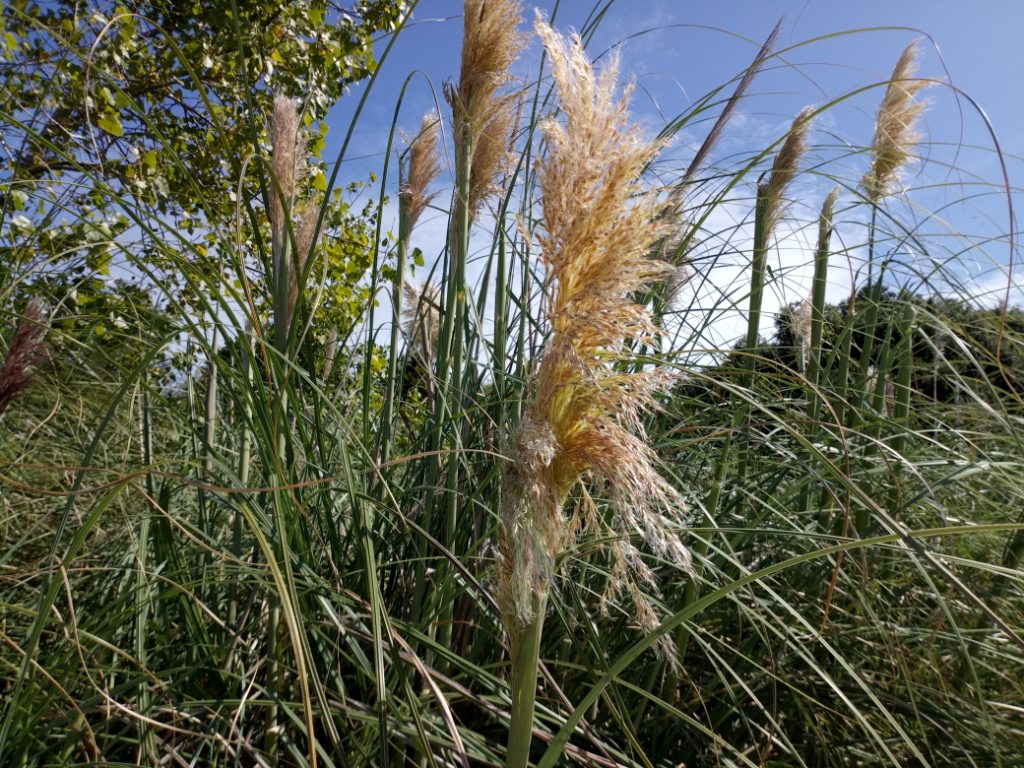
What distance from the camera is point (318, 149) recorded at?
5.82 m

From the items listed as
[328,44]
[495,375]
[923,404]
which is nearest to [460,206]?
[495,375]

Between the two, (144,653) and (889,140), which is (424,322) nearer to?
(144,653)

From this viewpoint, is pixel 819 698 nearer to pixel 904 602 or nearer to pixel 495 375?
pixel 904 602

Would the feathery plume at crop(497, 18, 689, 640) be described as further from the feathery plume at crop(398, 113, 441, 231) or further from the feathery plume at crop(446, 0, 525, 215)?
the feathery plume at crop(398, 113, 441, 231)

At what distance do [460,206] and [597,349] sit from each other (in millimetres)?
894

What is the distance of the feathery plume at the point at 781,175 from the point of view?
2.16m

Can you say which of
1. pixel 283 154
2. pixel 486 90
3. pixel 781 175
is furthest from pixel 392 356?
pixel 781 175

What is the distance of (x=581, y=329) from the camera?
3.58 feet

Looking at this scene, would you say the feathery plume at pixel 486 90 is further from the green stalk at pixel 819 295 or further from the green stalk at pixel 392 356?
the green stalk at pixel 819 295

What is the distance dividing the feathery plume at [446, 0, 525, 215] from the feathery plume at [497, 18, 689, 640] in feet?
2.55

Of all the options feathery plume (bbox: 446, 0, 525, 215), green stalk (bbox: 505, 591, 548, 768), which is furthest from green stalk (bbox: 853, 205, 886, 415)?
green stalk (bbox: 505, 591, 548, 768)

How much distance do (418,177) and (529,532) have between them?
1.66 m

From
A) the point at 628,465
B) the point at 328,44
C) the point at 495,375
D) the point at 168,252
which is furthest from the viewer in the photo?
the point at 328,44

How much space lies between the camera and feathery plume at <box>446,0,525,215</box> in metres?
1.81
